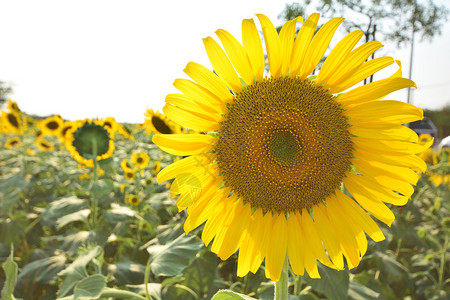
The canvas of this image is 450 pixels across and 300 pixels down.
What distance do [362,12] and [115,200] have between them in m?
20.1

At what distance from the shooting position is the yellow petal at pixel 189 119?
1.13 meters

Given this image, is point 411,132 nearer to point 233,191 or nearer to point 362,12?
point 233,191

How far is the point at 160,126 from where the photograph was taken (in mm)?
3729

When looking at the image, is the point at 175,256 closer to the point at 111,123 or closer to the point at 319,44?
the point at 319,44

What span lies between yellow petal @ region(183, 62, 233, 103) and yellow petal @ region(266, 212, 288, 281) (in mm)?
449

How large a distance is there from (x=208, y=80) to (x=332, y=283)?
3.39ft

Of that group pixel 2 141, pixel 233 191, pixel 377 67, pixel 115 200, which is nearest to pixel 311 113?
pixel 377 67

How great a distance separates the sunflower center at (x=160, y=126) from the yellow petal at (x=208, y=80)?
7.88 ft

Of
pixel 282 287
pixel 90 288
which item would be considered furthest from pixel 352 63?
pixel 90 288

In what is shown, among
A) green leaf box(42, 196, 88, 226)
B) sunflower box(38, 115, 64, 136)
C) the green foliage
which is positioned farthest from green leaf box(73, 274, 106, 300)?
the green foliage

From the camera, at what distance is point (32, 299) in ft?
8.14

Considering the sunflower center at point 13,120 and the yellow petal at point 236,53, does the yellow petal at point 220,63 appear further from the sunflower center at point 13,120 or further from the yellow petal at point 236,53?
the sunflower center at point 13,120

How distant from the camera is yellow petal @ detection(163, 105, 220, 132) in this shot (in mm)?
1129

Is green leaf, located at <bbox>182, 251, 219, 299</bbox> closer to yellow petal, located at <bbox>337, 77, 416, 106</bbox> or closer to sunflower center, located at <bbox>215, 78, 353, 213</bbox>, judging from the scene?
sunflower center, located at <bbox>215, 78, 353, 213</bbox>
